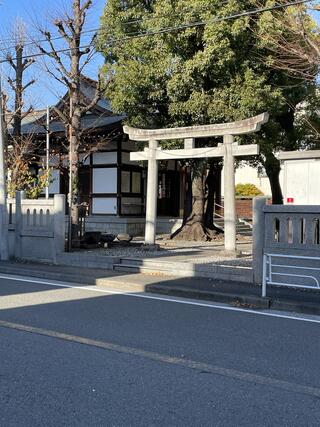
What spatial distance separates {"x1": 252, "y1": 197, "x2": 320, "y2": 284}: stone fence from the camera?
1038cm

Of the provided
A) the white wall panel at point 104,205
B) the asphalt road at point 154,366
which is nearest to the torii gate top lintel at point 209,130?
the asphalt road at point 154,366

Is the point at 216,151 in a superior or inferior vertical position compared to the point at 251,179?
inferior

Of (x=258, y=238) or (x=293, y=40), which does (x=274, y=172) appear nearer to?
(x=293, y=40)

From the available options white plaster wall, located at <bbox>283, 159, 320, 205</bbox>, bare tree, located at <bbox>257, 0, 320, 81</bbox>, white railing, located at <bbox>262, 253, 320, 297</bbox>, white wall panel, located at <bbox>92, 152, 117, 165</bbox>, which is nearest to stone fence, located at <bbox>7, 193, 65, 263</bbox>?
white plaster wall, located at <bbox>283, 159, 320, 205</bbox>

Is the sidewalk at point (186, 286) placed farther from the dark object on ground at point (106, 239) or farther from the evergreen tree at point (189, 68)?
the evergreen tree at point (189, 68)

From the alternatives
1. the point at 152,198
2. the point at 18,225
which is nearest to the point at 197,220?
the point at 152,198

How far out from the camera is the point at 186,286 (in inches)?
422

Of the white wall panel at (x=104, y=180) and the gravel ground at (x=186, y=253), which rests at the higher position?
the white wall panel at (x=104, y=180)

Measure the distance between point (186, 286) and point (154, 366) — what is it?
5108 millimetres

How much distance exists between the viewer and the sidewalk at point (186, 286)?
9.17 metres

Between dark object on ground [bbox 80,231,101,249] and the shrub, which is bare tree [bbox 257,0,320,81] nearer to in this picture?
dark object on ground [bbox 80,231,101,249]

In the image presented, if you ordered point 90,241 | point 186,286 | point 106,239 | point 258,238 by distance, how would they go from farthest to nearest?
point 106,239
point 90,241
point 258,238
point 186,286

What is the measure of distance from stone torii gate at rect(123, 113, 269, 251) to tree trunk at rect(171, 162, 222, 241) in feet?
14.8

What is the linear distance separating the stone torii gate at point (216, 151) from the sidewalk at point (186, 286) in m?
2.77
